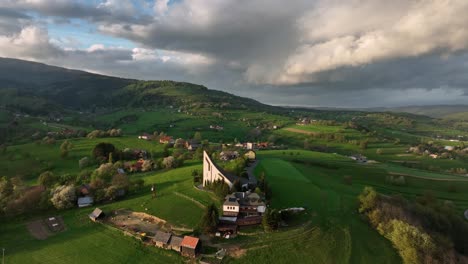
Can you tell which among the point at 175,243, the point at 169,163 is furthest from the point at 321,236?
the point at 169,163

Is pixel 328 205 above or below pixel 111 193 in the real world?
below

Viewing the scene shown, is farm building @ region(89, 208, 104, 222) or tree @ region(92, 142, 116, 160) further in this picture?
tree @ region(92, 142, 116, 160)

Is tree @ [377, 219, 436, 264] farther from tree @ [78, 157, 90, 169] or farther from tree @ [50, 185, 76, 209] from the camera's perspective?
tree @ [78, 157, 90, 169]

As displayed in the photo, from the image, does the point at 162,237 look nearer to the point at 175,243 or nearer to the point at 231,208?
the point at 175,243

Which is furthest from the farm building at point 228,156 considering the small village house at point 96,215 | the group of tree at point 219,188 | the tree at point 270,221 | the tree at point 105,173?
the tree at point 270,221

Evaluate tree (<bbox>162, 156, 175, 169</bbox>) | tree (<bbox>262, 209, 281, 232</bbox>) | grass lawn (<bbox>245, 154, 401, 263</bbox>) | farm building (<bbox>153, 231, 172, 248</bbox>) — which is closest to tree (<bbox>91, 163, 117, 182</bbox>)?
tree (<bbox>162, 156, 175, 169</bbox>)

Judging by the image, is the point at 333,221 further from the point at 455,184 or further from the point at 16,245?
the point at 455,184
